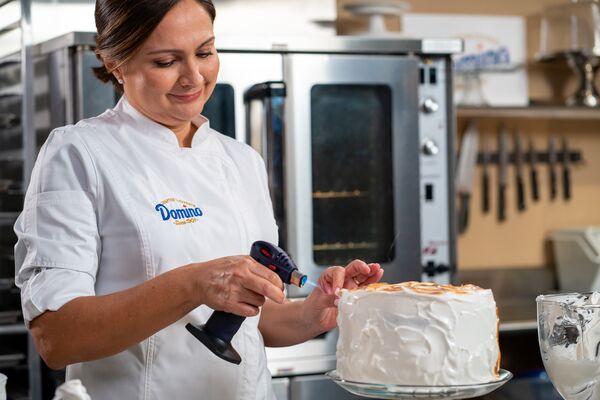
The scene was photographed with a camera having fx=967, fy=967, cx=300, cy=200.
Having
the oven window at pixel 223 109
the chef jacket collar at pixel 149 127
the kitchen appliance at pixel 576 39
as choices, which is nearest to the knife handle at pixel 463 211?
the kitchen appliance at pixel 576 39

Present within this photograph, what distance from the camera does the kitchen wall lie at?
3.97 m

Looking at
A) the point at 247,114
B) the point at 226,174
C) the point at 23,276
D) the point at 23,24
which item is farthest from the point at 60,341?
the point at 23,24

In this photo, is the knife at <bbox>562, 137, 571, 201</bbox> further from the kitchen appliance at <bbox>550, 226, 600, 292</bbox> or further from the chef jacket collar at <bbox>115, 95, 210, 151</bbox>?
the chef jacket collar at <bbox>115, 95, 210, 151</bbox>

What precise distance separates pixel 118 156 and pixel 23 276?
27 centimetres

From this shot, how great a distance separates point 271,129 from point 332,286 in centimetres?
133

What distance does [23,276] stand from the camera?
1585 mm

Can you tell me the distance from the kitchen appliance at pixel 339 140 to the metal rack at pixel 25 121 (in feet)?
0.10

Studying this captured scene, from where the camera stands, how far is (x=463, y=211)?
12.7ft

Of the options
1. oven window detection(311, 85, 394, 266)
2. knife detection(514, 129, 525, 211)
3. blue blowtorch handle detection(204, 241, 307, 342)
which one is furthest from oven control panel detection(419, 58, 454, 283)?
blue blowtorch handle detection(204, 241, 307, 342)

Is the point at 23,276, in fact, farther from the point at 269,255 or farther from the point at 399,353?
the point at 399,353

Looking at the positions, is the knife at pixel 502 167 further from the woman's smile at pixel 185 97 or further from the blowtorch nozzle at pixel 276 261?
the blowtorch nozzle at pixel 276 261

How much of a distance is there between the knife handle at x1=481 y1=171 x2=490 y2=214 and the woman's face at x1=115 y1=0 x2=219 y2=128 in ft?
7.89

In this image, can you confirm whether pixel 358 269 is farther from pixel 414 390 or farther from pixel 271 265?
pixel 414 390

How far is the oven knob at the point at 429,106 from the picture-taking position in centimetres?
316
